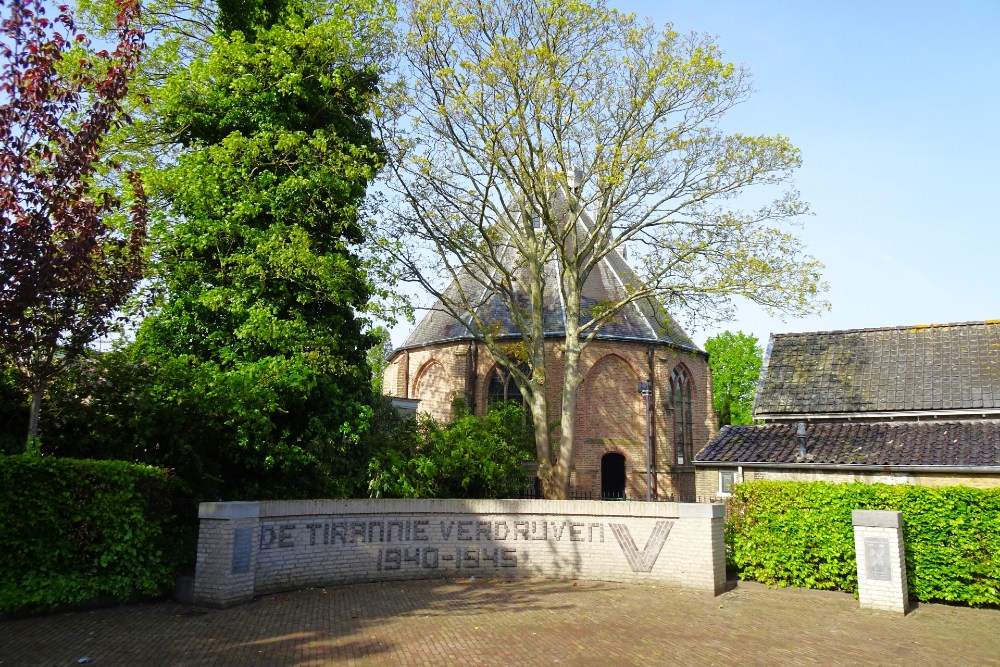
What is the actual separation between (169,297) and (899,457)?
1761 centimetres

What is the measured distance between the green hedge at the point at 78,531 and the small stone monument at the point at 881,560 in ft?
37.4

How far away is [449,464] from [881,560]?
9.95m

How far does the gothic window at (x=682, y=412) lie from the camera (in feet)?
97.7

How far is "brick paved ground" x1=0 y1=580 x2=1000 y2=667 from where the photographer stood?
7.94 meters

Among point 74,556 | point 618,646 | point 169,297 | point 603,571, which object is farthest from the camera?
point 169,297

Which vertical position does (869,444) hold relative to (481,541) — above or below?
above

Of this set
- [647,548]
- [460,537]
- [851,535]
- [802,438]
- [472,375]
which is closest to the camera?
[851,535]

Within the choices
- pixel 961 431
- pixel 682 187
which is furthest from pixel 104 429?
pixel 961 431

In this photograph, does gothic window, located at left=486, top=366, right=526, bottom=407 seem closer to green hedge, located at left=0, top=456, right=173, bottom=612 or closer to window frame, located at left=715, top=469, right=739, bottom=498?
window frame, located at left=715, top=469, right=739, bottom=498

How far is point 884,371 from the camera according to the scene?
70.3 feet

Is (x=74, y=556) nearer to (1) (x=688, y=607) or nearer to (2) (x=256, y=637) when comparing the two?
(2) (x=256, y=637)

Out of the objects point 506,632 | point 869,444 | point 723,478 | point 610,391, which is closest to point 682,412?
point 610,391

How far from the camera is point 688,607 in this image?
1120 centimetres

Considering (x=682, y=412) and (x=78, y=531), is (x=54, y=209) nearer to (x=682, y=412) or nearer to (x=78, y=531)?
(x=78, y=531)
